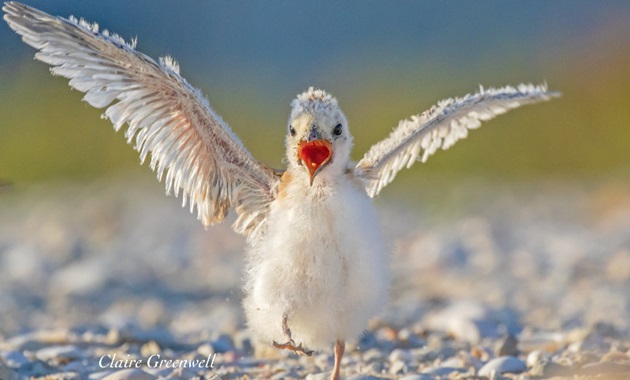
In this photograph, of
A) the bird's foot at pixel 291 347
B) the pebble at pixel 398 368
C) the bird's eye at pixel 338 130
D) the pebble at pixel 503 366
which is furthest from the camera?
the pebble at pixel 398 368

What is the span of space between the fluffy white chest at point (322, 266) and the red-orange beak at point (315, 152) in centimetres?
13

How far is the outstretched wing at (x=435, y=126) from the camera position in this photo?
5.98 metres

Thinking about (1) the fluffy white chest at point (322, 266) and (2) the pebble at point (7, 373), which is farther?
(2) the pebble at point (7, 373)

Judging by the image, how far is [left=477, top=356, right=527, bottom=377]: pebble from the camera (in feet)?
18.4

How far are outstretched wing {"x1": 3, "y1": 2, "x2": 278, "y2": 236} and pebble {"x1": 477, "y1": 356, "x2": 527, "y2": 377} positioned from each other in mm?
1349

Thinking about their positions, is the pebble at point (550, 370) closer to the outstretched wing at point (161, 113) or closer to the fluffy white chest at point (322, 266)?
the fluffy white chest at point (322, 266)

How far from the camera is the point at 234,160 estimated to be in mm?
5637

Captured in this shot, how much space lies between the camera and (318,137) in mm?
5137

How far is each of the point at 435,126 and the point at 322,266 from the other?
1.38m

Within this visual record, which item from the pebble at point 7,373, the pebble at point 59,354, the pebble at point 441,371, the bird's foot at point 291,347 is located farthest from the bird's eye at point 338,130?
the pebble at point 59,354

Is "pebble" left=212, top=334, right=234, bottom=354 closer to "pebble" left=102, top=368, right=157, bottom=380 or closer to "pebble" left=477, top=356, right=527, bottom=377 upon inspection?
"pebble" left=102, top=368, right=157, bottom=380

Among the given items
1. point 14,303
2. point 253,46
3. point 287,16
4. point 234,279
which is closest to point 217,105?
point 234,279
